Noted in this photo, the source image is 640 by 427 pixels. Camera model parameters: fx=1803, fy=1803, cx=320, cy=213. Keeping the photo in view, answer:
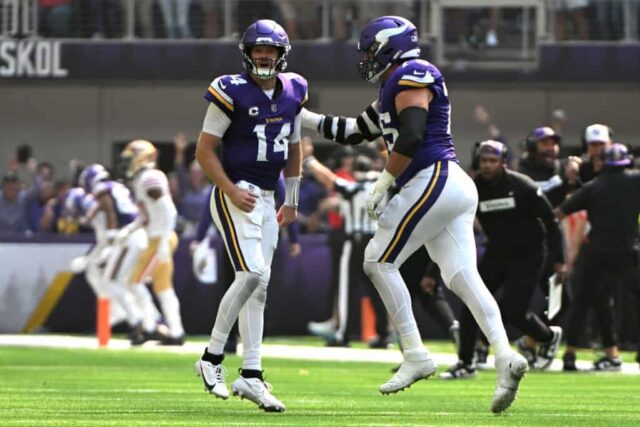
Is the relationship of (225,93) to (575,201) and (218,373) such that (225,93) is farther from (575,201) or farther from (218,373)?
(575,201)

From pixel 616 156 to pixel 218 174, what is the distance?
6.33 metres

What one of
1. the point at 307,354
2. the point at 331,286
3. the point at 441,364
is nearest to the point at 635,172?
the point at 441,364

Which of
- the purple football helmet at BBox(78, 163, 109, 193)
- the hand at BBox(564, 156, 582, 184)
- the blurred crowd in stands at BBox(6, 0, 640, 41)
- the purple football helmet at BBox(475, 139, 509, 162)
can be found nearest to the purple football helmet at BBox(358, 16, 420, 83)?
the purple football helmet at BBox(475, 139, 509, 162)

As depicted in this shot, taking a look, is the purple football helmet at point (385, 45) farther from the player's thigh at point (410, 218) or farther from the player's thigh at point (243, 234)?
the player's thigh at point (243, 234)

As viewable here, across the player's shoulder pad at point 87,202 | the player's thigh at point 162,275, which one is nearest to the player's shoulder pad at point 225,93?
the player's thigh at point 162,275

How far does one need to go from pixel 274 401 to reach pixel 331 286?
1018cm

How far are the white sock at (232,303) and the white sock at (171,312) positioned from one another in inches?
343

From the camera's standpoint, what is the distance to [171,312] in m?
18.5

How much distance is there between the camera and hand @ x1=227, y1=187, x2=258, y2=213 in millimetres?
9531

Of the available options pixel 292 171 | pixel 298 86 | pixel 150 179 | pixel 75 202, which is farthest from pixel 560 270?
pixel 75 202

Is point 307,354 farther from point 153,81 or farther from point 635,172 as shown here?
point 153,81

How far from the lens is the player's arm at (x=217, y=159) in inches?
376

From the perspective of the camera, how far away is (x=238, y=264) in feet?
31.4

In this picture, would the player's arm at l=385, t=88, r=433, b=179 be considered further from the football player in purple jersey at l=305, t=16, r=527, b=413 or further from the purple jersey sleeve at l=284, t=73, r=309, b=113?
the purple jersey sleeve at l=284, t=73, r=309, b=113
